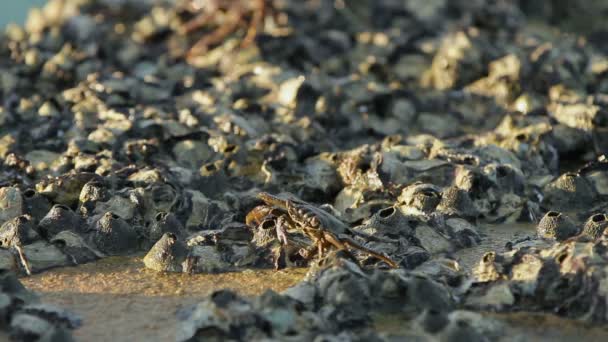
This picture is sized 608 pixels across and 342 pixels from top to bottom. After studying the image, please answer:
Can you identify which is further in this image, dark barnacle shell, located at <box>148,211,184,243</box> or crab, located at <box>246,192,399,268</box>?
dark barnacle shell, located at <box>148,211,184,243</box>

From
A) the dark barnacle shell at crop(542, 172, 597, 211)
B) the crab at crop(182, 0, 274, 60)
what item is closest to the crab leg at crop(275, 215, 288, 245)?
the dark barnacle shell at crop(542, 172, 597, 211)

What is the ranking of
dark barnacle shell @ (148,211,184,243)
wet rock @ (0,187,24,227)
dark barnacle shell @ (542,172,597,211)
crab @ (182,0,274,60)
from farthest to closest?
crab @ (182,0,274,60) → dark barnacle shell @ (542,172,597,211) → wet rock @ (0,187,24,227) → dark barnacle shell @ (148,211,184,243)

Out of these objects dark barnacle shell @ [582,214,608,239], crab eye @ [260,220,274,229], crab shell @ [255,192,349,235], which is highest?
crab shell @ [255,192,349,235]

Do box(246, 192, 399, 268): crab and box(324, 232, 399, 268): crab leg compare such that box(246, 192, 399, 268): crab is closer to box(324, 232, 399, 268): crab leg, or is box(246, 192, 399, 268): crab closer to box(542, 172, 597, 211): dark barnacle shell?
box(324, 232, 399, 268): crab leg

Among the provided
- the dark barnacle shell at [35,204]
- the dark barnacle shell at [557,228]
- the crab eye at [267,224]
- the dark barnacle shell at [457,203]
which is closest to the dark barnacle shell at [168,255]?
the crab eye at [267,224]

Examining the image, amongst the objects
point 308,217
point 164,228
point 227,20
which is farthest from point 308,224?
point 227,20

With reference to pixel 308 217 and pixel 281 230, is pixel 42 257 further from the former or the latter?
pixel 308 217

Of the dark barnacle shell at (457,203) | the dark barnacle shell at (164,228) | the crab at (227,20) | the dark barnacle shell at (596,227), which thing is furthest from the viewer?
the crab at (227,20)

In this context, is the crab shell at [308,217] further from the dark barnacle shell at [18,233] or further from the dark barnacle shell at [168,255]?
the dark barnacle shell at [18,233]
